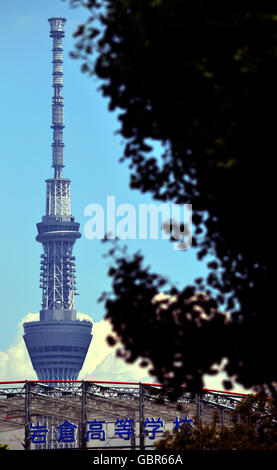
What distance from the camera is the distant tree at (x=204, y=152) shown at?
20.9m

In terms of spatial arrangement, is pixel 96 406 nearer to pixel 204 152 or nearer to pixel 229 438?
pixel 229 438

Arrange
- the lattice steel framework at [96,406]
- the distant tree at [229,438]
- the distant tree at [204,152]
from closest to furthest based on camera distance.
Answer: the distant tree at [204,152] → the distant tree at [229,438] → the lattice steel framework at [96,406]

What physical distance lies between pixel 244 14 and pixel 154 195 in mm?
4671

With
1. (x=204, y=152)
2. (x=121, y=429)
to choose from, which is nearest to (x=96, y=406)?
(x=121, y=429)

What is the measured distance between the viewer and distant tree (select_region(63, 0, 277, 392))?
822 inches

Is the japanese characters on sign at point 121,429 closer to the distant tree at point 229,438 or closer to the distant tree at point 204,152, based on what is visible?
the distant tree at point 229,438

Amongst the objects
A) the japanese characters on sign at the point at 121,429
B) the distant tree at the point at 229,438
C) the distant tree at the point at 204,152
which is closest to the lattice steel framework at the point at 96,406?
the japanese characters on sign at the point at 121,429

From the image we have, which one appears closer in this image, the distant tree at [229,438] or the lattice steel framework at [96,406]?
the distant tree at [229,438]

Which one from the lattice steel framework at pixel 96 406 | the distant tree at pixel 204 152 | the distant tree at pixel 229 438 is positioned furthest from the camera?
the lattice steel framework at pixel 96 406

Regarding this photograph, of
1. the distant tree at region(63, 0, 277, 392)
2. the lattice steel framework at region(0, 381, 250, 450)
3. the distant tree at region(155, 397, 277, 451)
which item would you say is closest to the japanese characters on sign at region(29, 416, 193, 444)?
the lattice steel framework at region(0, 381, 250, 450)
